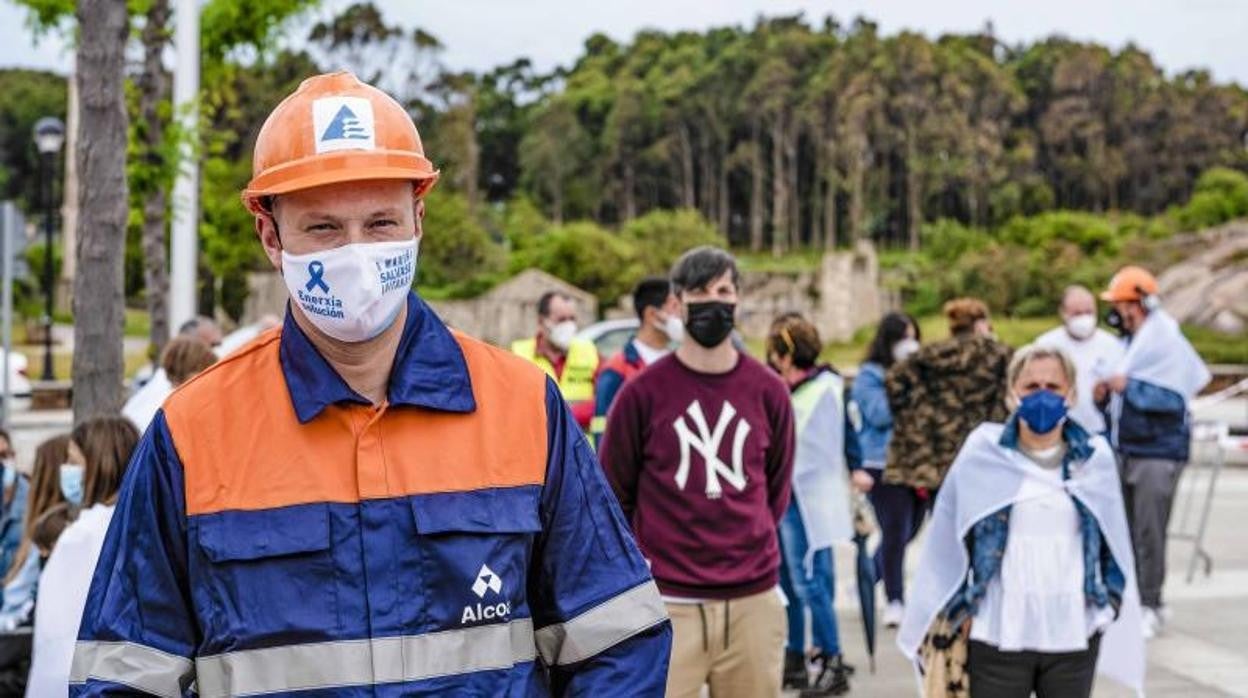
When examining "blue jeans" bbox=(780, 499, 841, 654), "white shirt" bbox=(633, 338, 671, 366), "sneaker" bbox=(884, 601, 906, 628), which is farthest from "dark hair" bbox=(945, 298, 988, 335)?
"white shirt" bbox=(633, 338, 671, 366)

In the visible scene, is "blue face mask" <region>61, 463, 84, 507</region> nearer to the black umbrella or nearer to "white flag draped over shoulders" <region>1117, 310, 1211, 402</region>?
the black umbrella

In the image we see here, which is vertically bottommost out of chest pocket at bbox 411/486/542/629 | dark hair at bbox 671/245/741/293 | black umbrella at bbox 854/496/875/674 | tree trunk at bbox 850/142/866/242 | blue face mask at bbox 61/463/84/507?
black umbrella at bbox 854/496/875/674

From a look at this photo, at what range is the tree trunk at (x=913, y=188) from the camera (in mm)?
79606

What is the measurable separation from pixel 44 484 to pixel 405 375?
3.68m

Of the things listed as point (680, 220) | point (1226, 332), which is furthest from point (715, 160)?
point (1226, 332)

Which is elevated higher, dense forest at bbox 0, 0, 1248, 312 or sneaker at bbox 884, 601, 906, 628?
dense forest at bbox 0, 0, 1248, 312

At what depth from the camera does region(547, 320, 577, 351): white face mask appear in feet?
29.3

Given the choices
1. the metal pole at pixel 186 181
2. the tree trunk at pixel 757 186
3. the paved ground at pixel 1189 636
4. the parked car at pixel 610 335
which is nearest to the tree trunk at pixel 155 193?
the metal pole at pixel 186 181

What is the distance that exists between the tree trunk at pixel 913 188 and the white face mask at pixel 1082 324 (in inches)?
2797

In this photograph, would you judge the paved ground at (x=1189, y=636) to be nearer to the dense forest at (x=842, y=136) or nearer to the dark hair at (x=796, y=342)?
the dark hair at (x=796, y=342)

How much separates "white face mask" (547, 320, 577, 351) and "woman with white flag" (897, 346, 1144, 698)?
391 cm

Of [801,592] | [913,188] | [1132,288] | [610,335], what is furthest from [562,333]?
[913,188]

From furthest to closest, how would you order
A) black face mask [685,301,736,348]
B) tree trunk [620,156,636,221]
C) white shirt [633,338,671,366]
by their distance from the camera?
tree trunk [620,156,636,221] → white shirt [633,338,671,366] → black face mask [685,301,736,348]

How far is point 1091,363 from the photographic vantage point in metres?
9.34
